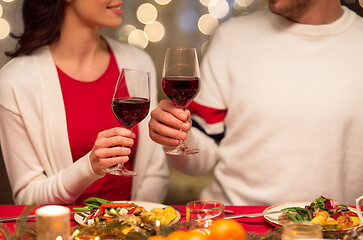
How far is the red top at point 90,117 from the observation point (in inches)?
74.9

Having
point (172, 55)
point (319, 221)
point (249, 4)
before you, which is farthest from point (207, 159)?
point (249, 4)

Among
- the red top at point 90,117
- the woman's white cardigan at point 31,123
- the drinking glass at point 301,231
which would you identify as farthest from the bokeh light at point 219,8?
the drinking glass at point 301,231

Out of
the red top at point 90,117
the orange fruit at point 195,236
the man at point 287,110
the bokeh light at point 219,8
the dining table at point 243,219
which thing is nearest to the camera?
the orange fruit at point 195,236

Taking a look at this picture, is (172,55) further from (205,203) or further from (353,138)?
(353,138)

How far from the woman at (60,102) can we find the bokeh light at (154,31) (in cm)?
79

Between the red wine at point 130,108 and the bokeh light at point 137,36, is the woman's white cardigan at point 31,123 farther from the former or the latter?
the bokeh light at point 137,36

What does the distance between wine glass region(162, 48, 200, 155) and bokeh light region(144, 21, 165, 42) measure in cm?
156

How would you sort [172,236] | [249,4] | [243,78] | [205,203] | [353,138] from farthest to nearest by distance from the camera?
[249,4] < [243,78] < [353,138] < [205,203] < [172,236]

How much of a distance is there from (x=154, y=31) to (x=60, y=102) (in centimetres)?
113

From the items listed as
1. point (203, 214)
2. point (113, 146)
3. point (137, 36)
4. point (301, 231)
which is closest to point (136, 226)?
point (203, 214)

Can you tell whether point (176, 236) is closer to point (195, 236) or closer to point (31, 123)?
point (195, 236)

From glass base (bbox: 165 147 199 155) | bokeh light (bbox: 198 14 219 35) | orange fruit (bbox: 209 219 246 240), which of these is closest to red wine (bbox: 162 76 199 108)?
glass base (bbox: 165 147 199 155)

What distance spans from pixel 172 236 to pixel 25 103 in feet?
4.02

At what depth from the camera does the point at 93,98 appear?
196 centimetres
